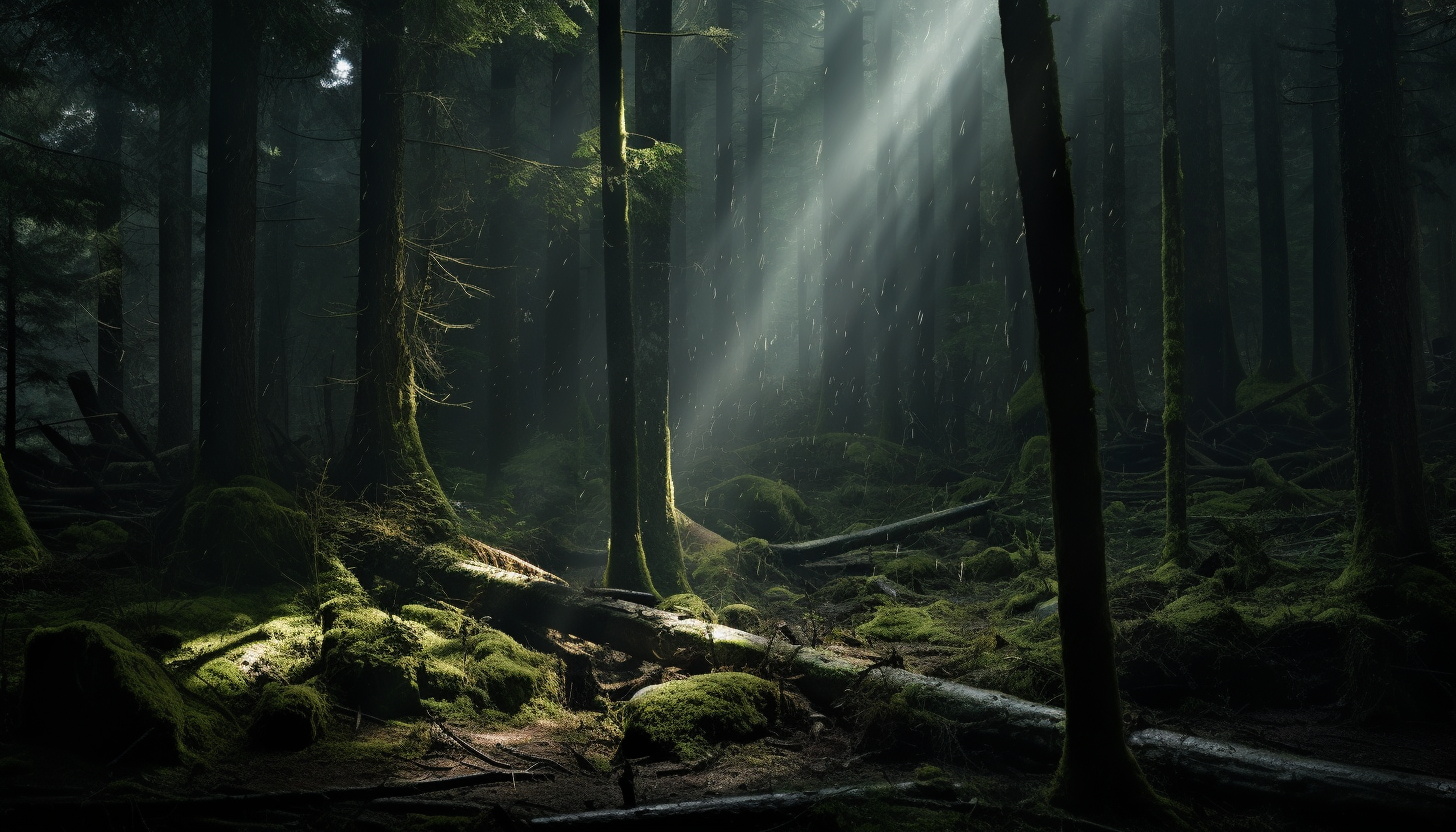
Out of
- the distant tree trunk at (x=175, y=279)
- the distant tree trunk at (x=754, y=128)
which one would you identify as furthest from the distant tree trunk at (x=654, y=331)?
the distant tree trunk at (x=754, y=128)

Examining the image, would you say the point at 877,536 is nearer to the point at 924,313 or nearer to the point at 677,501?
the point at 677,501

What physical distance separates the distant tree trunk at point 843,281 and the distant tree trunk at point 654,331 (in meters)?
11.3

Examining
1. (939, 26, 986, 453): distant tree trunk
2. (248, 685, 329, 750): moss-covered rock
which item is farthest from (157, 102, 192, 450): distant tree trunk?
(939, 26, 986, 453): distant tree trunk

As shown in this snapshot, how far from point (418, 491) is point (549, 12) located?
21.3 ft

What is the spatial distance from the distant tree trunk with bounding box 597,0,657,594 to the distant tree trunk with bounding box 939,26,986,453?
1524cm

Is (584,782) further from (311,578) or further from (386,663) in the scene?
(311,578)

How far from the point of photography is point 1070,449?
14.9ft

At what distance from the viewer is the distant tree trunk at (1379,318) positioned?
7500mm

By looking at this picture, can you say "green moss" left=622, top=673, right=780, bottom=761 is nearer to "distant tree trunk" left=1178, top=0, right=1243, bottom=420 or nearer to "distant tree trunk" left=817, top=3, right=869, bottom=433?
"distant tree trunk" left=1178, top=0, right=1243, bottom=420

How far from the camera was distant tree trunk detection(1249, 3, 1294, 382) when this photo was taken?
1823 cm

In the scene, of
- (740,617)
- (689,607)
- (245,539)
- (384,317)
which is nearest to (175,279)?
(384,317)

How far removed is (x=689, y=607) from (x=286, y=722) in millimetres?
4284

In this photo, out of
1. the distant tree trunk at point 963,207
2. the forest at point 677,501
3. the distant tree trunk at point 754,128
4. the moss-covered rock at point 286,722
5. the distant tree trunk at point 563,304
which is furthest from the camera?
the distant tree trunk at point 754,128

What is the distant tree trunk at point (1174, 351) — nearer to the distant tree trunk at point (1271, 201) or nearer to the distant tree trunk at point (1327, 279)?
the distant tree trunk at point (1271, 201)
